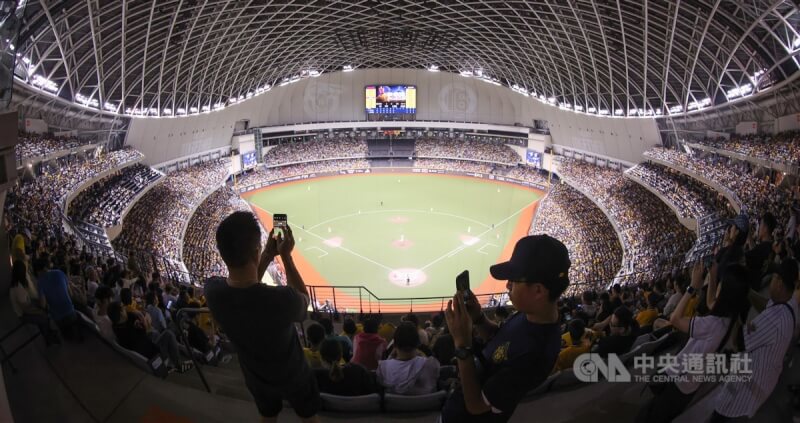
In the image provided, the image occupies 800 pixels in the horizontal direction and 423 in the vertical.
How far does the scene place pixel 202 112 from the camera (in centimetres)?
4703

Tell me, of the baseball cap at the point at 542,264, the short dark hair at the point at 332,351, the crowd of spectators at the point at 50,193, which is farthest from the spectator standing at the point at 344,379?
the crowd of spectators at the point at 50,193

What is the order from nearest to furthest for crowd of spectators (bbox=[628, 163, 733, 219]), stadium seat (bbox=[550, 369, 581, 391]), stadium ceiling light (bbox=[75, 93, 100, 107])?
stadium seat (bbox=[550, 369, 581, 391]) < crowd of spectators (bbox=[628, 163, 733, 219]) < stadium ceiling light (bbox=[75, 93, 100, 107])

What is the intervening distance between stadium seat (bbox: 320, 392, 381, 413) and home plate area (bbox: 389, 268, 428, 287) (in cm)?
2632

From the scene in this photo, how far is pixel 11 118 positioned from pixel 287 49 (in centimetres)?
4341

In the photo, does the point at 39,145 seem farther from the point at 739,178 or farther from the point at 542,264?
the point at 739,178

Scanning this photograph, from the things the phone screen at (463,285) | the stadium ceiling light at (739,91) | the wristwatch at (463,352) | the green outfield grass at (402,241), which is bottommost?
the green outfield grass at (402,241)

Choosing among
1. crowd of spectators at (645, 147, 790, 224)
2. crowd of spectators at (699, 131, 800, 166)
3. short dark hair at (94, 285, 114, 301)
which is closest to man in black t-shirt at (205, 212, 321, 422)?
short dark hair at (94, 285, 114, 301)

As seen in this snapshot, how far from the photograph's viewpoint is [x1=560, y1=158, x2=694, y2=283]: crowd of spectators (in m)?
22.8

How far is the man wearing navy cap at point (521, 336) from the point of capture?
291 centimetres

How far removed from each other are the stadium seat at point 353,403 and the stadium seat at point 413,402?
0.41 ft

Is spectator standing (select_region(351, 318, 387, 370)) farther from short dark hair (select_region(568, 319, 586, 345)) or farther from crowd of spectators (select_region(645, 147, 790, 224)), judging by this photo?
crowd of spectators (select_region(645, 147, 790, 224))

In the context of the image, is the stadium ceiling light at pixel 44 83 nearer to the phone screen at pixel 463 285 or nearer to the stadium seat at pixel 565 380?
the phone screen at pixel 463 285

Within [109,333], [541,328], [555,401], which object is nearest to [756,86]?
[555,401]

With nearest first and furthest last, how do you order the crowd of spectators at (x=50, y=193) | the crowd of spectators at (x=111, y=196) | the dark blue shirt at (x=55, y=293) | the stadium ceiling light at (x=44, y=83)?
the dark blue shirt at (x=55, y=293) → the crowd of spectators at (x=50, y=193) → the stadium ceiling light at (x=44, y=83) → the crowd of spectators at (x=111, y=196)
